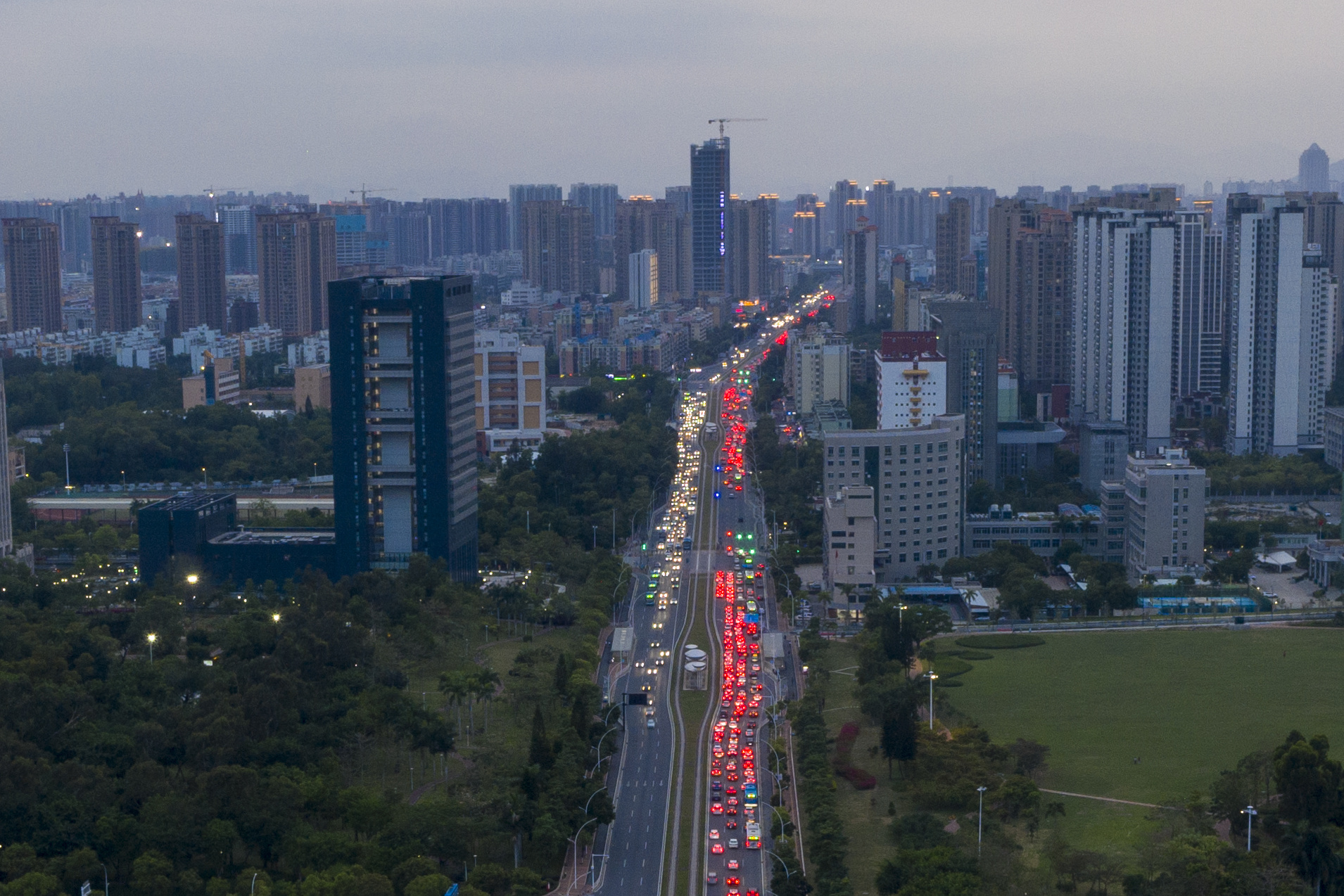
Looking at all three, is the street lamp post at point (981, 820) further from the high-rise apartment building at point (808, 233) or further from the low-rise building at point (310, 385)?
the high-rise apartment building at point (808, 233)

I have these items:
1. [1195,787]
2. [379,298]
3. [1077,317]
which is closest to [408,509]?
[379,298]

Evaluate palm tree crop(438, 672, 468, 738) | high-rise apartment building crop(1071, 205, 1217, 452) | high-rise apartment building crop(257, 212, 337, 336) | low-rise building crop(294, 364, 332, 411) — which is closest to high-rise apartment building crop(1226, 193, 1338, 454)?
high-rise apartment building crop(1071, 205, 1217, 452)

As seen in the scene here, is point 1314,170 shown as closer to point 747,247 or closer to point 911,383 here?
point 747,247

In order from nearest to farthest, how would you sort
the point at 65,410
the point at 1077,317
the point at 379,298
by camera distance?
the point at 379,298 < the point at 1077,317 < the point at 65,410

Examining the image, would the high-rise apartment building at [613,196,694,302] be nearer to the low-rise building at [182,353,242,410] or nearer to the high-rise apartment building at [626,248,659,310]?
the high-rise apartment building at [626,248,659,310]

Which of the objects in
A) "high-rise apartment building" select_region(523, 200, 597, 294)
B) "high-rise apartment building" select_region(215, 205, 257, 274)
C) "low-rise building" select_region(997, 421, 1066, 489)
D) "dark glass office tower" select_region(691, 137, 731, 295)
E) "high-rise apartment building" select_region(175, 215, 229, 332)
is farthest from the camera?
"high-rise apartment building" select_region(215, 205, 257, 274)

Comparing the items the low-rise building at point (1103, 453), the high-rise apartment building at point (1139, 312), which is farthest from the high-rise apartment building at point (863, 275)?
the low-rise building at point (1103, 453)

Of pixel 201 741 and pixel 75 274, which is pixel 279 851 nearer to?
pixel 201 741
